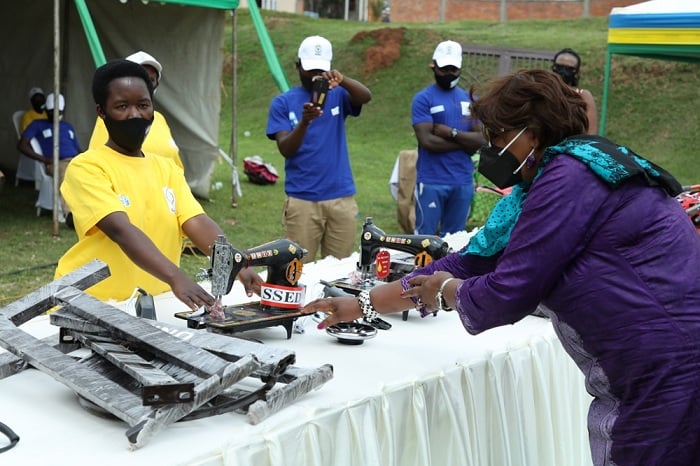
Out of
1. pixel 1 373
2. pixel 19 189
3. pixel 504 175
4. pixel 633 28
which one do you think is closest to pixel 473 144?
pixel 633 28

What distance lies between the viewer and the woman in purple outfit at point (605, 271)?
189cm

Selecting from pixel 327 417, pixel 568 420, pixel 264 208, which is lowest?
pixel 264 208

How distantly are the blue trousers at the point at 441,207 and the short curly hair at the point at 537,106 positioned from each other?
12.4ft

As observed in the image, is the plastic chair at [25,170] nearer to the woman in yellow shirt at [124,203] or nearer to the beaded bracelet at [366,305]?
the woman in yellow shirt at [124,203]

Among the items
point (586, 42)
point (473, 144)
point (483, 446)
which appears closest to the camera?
point (483, 446)

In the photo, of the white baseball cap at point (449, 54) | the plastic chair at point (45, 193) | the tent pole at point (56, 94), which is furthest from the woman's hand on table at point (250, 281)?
the plastic chair at point (45, 193)

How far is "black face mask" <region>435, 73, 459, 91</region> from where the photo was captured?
18.9ft

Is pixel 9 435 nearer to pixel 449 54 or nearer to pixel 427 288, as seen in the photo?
pixel 427 288

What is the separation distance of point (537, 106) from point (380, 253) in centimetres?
117

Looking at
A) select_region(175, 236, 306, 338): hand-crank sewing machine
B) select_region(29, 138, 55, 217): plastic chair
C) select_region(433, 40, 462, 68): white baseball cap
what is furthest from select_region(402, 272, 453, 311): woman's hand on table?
select_region(29, 138, 55, 217): plastic chair

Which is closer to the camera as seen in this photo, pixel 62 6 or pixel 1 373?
pixel 1 373

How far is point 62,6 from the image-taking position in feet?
32.1

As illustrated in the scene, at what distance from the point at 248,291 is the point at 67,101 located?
7.79 meters

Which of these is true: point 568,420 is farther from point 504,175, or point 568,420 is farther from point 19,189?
point 19,189
